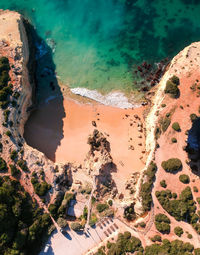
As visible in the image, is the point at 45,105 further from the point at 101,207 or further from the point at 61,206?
the point at 101,207

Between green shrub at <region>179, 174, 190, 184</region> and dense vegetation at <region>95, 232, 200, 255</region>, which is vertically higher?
green shrub at <region>179, 174, 190, 184</region>

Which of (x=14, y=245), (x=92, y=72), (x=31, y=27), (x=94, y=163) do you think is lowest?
(x=14, y=245)

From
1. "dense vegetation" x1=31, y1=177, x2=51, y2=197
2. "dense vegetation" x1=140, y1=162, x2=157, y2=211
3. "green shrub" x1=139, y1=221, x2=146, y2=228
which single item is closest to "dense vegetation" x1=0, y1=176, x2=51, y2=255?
"dense vegetation" x1=31, y1=177, x2=51, y2=197

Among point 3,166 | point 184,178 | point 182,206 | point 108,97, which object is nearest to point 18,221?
point 3,166

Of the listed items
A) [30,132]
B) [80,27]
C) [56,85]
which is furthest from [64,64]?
[30,132]

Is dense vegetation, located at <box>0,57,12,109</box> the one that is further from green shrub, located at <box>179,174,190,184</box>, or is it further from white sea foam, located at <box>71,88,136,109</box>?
green shrub, located at <box>179,174,190,184</box>

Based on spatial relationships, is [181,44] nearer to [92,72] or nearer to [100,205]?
[92,72]

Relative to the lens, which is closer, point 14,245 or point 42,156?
point 14,245
